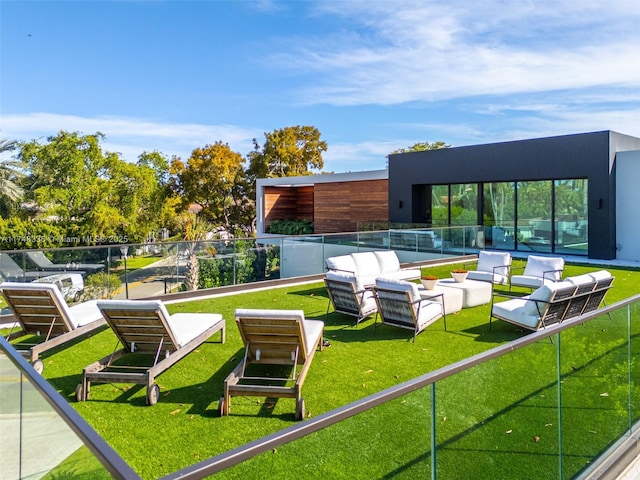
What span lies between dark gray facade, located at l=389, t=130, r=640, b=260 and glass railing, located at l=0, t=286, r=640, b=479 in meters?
13.6

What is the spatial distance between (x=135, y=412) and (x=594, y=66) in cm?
1726

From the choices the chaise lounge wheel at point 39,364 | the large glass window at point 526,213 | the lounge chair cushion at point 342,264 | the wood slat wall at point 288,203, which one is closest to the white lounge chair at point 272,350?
the chaise lounge wheel at point 39,364

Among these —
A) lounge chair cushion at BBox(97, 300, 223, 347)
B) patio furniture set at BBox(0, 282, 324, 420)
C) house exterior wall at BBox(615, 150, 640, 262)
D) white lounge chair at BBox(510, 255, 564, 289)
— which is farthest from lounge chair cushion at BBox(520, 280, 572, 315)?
house exterior wall at BBox(615, 150, 640, 262)

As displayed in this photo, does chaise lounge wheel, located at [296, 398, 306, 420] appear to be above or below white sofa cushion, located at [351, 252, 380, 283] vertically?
below

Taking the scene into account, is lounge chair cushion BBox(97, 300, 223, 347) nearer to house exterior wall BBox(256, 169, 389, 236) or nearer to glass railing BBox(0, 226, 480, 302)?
glass railing BBox(0, 226, 480, 302)

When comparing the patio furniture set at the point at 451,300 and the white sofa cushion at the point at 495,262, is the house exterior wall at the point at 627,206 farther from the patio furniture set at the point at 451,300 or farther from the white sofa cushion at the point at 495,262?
the patio furniture set at the point at 451,300

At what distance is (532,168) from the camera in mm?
17125

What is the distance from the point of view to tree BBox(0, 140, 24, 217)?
24.0 m

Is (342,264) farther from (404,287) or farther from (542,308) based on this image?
(542,308)

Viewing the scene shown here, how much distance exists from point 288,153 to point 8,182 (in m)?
19.9

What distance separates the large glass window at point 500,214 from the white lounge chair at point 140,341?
14.8 metres

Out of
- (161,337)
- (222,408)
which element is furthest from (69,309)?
(222,408)

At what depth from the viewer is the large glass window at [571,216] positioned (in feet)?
53.7

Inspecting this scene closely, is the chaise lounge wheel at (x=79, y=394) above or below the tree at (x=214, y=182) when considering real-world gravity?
below
